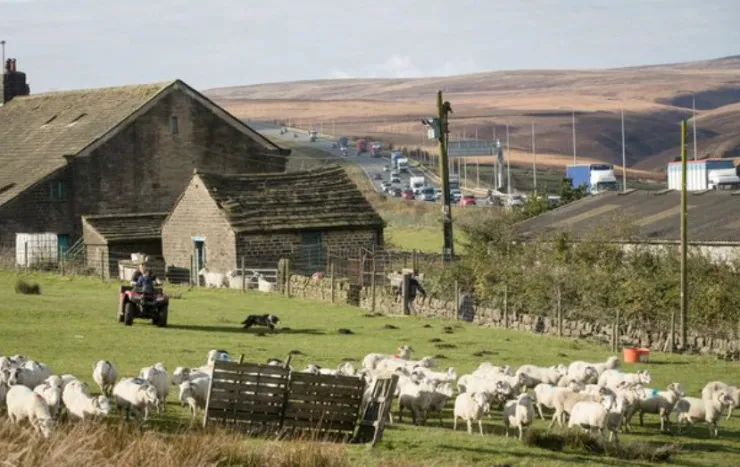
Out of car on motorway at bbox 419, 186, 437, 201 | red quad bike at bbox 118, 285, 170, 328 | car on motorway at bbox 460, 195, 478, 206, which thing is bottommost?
red quad bike at bbox 118, 285, 170, 328

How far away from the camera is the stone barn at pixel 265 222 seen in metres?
62.0

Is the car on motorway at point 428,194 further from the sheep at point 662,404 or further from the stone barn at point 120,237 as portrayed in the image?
the sheep at point 662,404

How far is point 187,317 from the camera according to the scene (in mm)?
44938

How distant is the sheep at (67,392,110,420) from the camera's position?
75.7 ft

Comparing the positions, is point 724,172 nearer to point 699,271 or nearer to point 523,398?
point 699,271

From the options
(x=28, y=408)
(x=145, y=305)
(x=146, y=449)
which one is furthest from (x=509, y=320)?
(x=146, y=449)

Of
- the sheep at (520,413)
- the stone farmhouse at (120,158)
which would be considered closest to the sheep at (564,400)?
the sheep at (520,413)

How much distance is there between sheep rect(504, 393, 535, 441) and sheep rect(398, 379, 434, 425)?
1541 millimetres

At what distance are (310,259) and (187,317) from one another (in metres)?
18.8

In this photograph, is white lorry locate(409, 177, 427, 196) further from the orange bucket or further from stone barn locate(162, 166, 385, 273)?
the orange bucket

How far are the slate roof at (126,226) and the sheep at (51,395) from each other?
1760 inches

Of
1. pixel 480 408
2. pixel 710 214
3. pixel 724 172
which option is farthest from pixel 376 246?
pixel 724 172

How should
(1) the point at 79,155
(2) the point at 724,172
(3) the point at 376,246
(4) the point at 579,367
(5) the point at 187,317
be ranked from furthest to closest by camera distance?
(2) the point at 724,172 → (1) the point at 79,155 → (3) the point at 376,246 → (5) the point at 187,317 → (4) the point at 579,367

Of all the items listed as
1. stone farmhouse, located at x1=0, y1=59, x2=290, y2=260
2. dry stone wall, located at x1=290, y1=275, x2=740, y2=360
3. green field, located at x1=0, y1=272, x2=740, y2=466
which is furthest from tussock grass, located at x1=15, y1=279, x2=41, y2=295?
stone farmhouse, located at x1=0, y1=59, x2=290, y2=260
